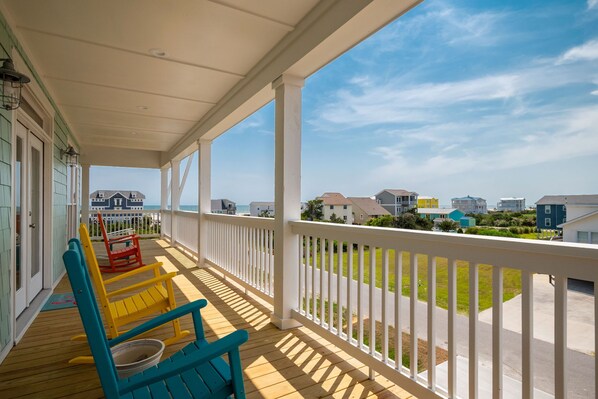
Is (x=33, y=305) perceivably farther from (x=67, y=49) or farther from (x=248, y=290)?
(x=67, y=49)

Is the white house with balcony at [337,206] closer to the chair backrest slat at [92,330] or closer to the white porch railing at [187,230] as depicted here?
the chair backrest slat at [92,330]

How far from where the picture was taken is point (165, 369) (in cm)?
108

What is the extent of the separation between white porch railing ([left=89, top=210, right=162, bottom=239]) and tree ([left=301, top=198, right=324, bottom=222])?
8481 millimetres

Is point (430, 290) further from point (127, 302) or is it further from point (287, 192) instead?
point (127, 302)

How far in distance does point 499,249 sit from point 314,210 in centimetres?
172

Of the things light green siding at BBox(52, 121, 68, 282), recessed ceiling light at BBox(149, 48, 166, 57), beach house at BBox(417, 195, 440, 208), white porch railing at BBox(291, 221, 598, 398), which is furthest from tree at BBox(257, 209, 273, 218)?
light green siding at BBox(52, 121, 68, 282)

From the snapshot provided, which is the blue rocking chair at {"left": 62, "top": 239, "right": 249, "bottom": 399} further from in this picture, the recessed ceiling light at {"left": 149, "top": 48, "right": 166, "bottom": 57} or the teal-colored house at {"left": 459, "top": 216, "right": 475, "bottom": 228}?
the recessed ceiling light at {"left": 149, "top": 48, "right": 166, "bottom": 57}

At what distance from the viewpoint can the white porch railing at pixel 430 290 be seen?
1.21 m

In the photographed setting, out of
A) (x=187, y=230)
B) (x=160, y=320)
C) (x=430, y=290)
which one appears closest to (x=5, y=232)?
(x=160, y=320)

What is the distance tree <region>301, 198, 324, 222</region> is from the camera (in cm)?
289

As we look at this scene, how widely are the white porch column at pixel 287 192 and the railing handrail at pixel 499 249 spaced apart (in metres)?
0.96

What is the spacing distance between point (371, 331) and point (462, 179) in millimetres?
1122

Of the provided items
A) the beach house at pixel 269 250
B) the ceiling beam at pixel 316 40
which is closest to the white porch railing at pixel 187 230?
the beach house at pixel 269 250

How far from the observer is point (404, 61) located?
2.45 m
